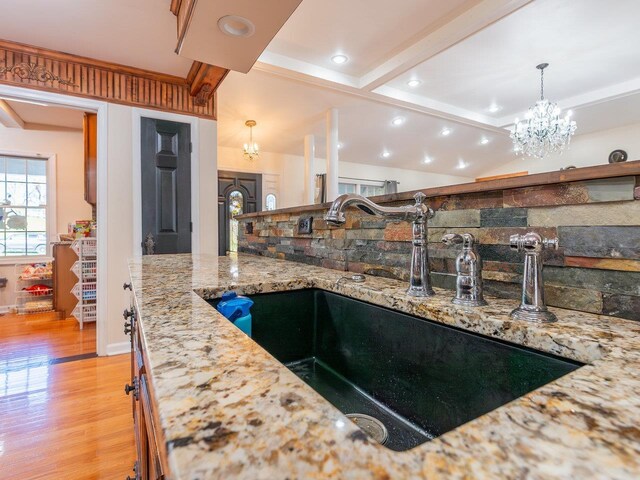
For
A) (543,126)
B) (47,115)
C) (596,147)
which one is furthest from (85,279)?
(596,147)

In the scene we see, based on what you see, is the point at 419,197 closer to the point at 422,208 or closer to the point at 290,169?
the point at 422,208

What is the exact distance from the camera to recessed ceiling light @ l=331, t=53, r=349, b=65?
329cm

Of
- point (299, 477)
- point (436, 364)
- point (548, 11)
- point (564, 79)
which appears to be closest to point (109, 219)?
point (436, 364)

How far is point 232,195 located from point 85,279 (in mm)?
2527

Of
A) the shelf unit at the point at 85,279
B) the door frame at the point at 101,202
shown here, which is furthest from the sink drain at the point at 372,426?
the shelf unit at the point at 85,279

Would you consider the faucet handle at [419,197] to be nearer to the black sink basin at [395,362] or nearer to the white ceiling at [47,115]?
the black sink basin at [395,362]

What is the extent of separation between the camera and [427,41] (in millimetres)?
2965

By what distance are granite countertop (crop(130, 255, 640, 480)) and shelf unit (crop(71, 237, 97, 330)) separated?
3707 mm

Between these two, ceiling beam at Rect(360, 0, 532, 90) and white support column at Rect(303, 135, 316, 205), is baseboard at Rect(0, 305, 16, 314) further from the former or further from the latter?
ceiling beam at Rect(360, 0, 532, 90)

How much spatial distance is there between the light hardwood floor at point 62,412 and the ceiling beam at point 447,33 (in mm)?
3625

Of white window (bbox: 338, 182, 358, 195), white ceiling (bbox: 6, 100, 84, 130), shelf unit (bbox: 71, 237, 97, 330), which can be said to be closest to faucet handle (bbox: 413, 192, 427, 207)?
shelf unit (bbox: 71, 237, 97, 330)

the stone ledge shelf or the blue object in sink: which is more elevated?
the stone ledge shelf

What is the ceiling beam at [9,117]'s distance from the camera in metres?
3.50

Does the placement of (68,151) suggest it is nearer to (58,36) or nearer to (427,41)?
(58,36)
